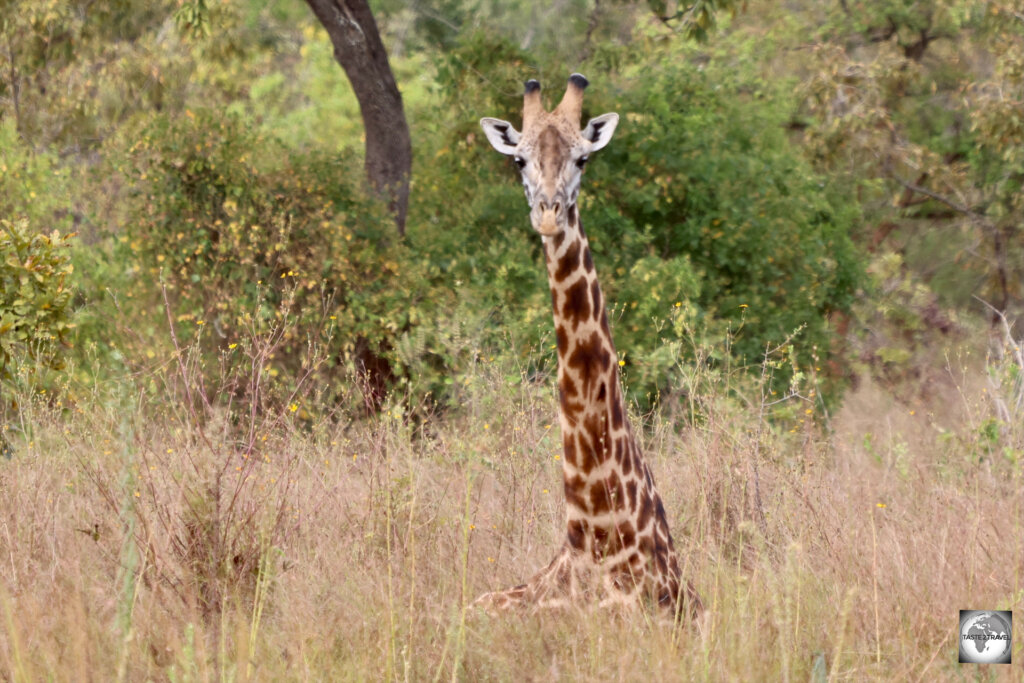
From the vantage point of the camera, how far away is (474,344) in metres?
7.82

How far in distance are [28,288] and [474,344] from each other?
290 cm

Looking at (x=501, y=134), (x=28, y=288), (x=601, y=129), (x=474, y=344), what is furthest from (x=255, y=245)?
(x=601, y=129)

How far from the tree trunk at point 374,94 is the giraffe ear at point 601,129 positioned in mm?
6454

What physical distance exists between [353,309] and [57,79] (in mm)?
8295

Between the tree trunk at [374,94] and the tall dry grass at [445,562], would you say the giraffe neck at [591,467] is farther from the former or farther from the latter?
the tree trunk at [374,94]

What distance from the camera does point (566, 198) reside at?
3986 millimetres

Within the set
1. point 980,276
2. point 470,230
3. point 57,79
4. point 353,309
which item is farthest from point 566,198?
point 980,276

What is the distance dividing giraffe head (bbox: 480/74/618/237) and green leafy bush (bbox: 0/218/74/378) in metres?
2.95

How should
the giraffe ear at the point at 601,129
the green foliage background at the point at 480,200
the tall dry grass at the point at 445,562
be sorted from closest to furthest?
the tall dry grass at the point at 445,562 < the giraffe ear at the point at 601,129 < the green foliage background at the point at 480,200

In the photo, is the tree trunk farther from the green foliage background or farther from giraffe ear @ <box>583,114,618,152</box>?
giraffe ear @ <box>583,114,618,152</box>

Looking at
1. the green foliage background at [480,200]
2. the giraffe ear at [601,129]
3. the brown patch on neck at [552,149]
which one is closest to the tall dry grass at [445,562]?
the brown patch on neck at [552,149]

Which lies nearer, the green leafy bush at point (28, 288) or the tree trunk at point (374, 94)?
the green leafy bush at point (28, 288)

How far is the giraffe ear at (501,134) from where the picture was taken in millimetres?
4598

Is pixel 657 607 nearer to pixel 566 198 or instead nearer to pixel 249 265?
pixel 566 198
